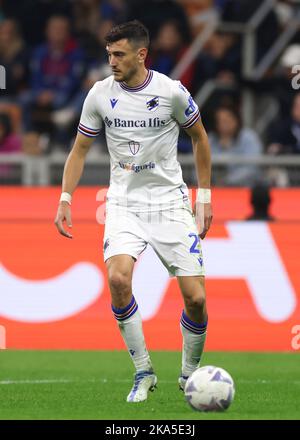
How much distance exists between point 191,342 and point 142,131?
153cm

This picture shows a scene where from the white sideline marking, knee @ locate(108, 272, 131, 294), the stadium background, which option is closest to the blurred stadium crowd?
the stadium background

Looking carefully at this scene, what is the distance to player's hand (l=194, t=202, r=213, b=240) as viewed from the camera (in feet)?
28.8

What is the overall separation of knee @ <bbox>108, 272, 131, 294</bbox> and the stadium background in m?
0.93

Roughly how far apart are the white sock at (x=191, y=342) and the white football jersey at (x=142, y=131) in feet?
2.78

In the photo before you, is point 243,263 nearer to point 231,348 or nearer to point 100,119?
point 231,348

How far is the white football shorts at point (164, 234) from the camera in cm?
856

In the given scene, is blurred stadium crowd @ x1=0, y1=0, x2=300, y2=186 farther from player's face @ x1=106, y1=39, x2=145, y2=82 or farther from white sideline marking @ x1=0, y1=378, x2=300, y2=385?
player's face @ x1=106, y1=39, x2=145, y2=82

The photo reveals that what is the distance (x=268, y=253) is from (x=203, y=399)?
4467mm

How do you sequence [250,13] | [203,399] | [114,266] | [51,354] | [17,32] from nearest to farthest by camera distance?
1. [203,399]
2. [114,266]
3. [51,354]
4. [250,13]
5. [17,32]

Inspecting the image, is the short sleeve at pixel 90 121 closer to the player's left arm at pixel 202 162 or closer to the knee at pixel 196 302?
the player's left arm at pixel 202 162

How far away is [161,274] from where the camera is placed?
1198cm

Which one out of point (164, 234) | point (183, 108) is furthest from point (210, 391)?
point (183, 108)

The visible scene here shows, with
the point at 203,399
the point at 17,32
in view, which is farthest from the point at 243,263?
the point at 17,32

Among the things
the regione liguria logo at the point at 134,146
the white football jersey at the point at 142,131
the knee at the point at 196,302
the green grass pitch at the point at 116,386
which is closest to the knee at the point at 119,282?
the knee at the point at 196,302
